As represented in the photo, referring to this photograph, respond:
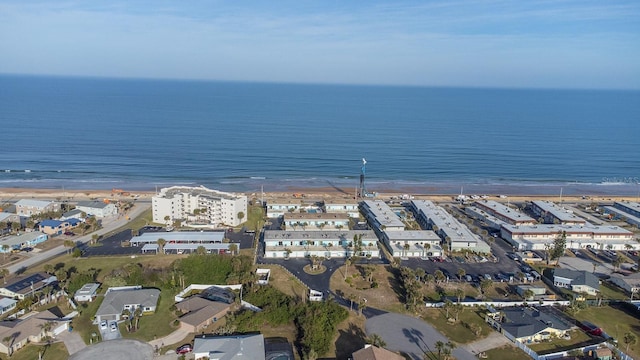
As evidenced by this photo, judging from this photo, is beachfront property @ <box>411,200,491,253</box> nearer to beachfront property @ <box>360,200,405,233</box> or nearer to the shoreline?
beachfront property @ <box>360,200,405,233</box>

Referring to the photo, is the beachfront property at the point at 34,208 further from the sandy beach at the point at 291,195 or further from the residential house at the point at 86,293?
the residential house at the point at 86,293

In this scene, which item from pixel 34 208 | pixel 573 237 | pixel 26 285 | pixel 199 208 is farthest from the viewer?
pixel 34 208

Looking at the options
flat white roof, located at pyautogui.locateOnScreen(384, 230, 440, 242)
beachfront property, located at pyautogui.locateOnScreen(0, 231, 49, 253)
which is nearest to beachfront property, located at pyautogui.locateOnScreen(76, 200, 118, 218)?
beachfront property, located at pyautogui.locateOnScreen(0, 231, 49, 253)

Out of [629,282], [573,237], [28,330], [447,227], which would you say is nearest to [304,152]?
[447,227]

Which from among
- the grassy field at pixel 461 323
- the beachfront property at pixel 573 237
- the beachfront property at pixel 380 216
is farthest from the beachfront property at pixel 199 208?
the beachfront property at pixel 573 237

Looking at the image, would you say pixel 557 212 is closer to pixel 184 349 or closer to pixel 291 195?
pixel 291 195

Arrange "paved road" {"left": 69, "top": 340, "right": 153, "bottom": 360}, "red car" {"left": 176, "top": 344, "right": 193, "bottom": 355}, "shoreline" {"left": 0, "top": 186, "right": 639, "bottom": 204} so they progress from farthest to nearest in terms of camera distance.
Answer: "shoreline" {"left": 0, "top": 186, "right": 639, "bottom": 204}, "red car" {"left": 176, "top": 344, "right": 193, "bottom": 355}, "paved road" {"left": 69, "top": 340, "right": 153, "bottom": 360}
